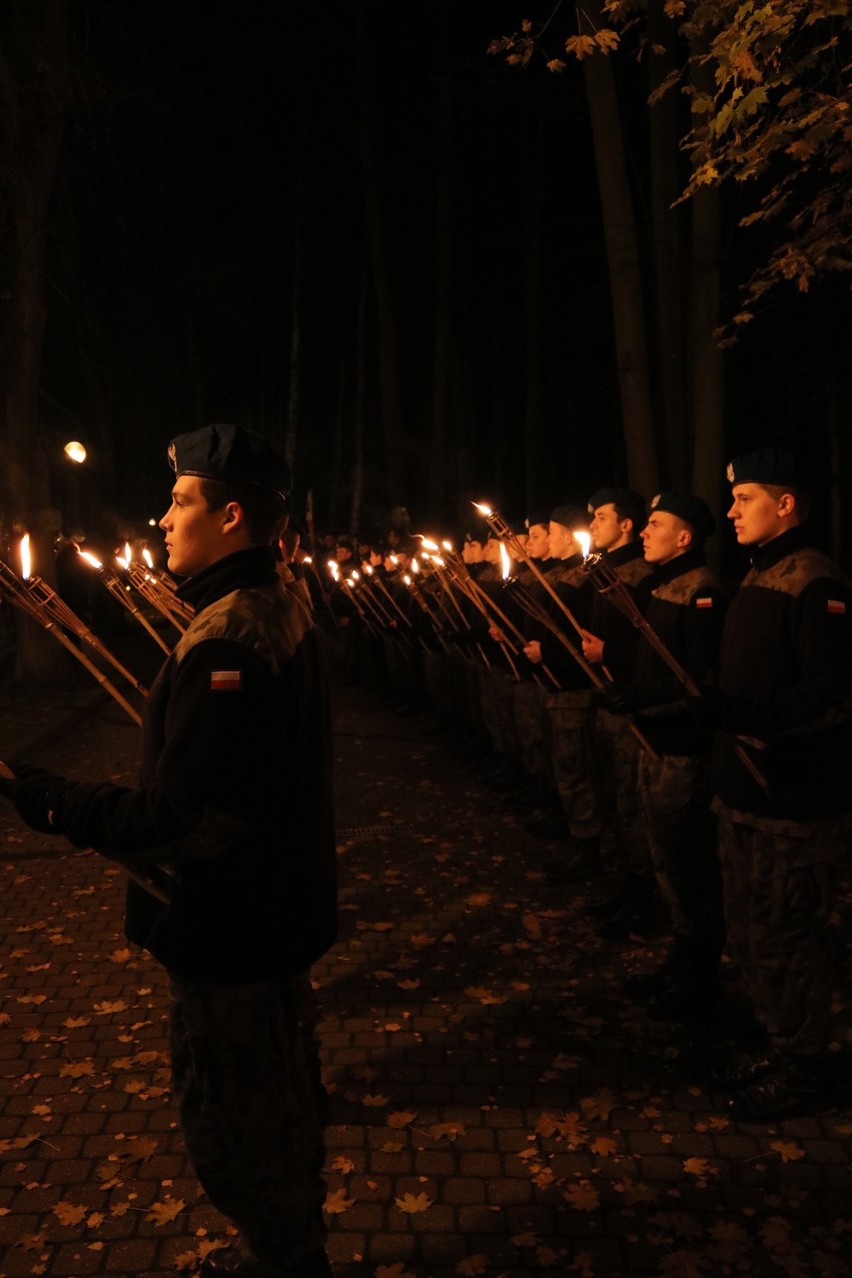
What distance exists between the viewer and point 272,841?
10.2 feet

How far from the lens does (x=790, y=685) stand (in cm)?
448

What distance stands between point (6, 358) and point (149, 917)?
16515 millimetres

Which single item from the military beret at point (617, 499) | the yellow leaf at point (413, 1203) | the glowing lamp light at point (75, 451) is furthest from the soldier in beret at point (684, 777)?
the glowing lamp light at point (75, 451)

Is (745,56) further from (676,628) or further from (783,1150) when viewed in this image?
(783,1150)

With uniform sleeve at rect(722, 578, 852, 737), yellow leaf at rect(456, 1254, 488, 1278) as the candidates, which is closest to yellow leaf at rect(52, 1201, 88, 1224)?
yellow leaf at rect(456, 1254, 488, 1278)

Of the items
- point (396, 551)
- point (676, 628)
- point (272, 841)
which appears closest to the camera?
point (272, 841)

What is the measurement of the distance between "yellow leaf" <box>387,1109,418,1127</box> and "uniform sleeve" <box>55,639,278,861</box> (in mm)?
2229

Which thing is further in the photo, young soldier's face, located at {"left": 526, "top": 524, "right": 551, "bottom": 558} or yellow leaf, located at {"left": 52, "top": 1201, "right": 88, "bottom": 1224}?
young soldier's face, located at {"left": 526, "top": 524, "right": 551, "bottom": 558}

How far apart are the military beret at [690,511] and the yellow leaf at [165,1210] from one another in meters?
3.86

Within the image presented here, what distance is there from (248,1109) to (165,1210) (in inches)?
45.4

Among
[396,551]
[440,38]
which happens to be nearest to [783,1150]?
[396,551]

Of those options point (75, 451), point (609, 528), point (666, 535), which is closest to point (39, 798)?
point (666, 535)

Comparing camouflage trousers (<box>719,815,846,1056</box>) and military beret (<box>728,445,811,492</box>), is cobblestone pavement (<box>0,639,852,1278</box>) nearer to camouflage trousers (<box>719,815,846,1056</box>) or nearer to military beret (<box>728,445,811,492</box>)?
camouflage trousers (<box>719,815,846,1056</box>)

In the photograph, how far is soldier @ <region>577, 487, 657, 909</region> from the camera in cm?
680
